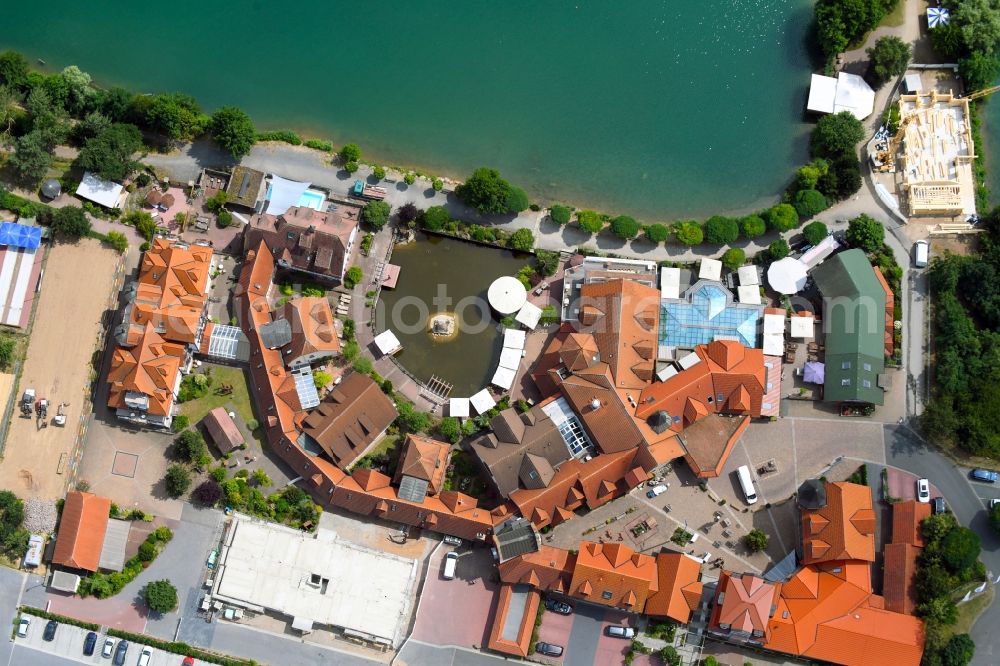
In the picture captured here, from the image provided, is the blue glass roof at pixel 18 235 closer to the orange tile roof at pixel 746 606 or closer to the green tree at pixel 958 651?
the orange tile roof at pixel 746 606

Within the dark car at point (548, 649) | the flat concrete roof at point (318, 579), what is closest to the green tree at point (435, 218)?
the flat concrete roof at point (318, 579)

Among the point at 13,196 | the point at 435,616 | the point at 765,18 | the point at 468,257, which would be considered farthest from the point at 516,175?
the point at 13,196

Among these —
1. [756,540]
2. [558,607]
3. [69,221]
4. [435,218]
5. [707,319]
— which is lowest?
[558,607]

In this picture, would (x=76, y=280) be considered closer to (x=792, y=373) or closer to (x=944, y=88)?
(x=792, y=373)

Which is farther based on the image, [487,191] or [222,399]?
[487,191]

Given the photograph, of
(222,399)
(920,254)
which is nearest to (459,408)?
(222,399)

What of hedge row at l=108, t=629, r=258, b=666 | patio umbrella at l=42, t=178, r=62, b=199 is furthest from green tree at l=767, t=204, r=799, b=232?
patio umbrella at l=42, t=178, r=62, b=199

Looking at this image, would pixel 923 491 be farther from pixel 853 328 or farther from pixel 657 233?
pixel 657 233
